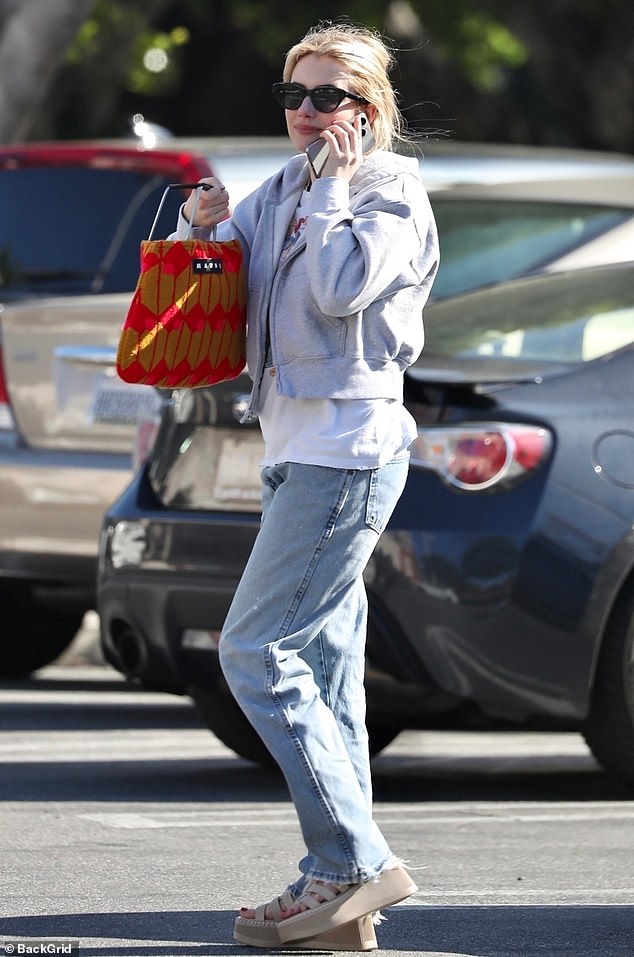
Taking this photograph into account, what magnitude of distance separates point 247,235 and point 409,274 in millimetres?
396

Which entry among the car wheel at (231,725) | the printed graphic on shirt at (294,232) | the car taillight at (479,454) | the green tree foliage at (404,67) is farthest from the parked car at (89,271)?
the green tree foliage at (404,67)

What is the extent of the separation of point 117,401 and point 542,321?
1.96 meters

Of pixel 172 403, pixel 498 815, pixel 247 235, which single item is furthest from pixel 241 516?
pixel 247 235

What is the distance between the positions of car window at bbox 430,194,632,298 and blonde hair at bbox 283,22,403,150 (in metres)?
3.15

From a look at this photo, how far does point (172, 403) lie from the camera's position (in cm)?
580

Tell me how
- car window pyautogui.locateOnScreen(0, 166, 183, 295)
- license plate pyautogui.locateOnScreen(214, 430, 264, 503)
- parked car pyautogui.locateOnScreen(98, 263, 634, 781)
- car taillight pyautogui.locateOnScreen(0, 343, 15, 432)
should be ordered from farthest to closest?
car window pyautogui.locateOnScreen(0, 166, 183, 295) < car taillight pyautogui.locateOnScreen(0, 343, 15, 432) < license plate pyautogui.locateOnScreen(214, 430, 264, 503) < parked car pyautogui.locateOnScreen(98, 263, 634, 781)

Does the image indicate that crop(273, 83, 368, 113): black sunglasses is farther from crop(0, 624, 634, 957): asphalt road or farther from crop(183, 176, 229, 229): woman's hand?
crop(0, 624, 634, 957): asphalt road

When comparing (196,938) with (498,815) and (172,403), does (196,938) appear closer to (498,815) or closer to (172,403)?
(498,815)

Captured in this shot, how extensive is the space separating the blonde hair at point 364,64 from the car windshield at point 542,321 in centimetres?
168

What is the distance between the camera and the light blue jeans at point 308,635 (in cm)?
387

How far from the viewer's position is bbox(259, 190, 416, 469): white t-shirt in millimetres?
3850

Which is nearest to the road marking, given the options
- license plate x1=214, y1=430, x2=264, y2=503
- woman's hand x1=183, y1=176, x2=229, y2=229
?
license plate x1=214, y1=430, x2=264, y2=503

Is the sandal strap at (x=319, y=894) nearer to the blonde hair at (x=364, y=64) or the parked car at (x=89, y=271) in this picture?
the blonde hair at (x=364, y=64)

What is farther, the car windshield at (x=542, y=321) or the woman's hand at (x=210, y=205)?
the car windshield at (x=542, y=321)
